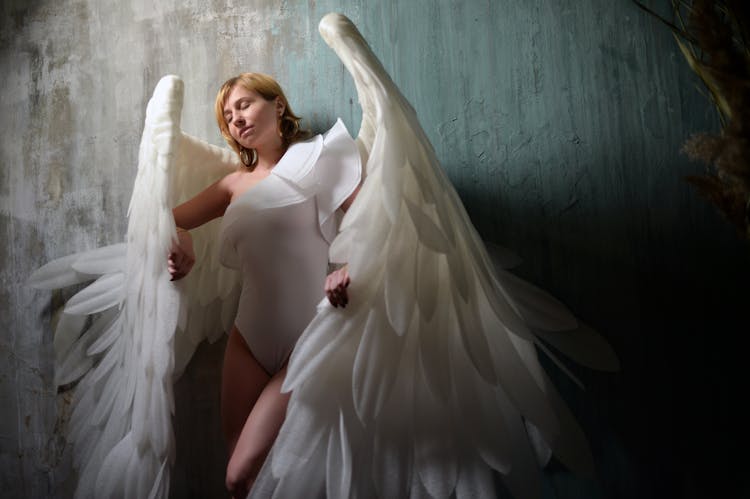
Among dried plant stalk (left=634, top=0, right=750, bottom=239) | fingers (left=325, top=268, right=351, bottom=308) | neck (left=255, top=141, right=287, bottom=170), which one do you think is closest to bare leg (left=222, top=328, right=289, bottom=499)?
fingers (left=325, top=268, right=351, bottom=308)

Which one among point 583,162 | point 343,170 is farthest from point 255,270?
point 583,162

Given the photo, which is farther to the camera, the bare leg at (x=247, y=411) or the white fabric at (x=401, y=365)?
the bare leg at (x=247, y=411)

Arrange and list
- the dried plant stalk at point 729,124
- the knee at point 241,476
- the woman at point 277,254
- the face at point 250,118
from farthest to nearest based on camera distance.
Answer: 1. the face at point 250,118
2. the woman at point 277,254
3. the knee at point 241,476
4. the dried plant stalk at point 729,124

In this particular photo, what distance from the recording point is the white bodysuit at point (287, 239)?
1.44 m

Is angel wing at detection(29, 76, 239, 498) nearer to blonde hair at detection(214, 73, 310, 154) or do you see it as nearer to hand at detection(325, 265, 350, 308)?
blonde hair at detection(214, 73, 310, 154)

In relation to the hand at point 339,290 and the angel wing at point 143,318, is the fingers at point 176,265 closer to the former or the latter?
the angel wing at point 143,318

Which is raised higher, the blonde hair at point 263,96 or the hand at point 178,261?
the blonde hair at point 263,96

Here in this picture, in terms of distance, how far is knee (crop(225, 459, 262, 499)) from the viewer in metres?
1.32

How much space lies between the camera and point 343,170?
4.80 ft

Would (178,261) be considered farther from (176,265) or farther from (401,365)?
(401,365)

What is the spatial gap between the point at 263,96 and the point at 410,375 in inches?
32.3

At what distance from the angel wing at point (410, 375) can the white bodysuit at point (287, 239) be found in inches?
9.8

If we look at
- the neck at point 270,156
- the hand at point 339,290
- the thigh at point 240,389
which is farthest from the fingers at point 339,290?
the neck at point 270,156

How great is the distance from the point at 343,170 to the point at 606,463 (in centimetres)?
A: 96
